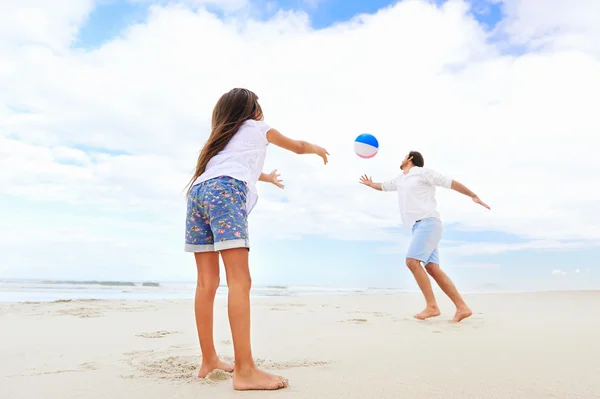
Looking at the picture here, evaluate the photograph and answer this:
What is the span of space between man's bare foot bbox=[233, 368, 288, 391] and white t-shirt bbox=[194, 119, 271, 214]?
877 millimetres

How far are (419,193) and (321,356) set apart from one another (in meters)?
2.95

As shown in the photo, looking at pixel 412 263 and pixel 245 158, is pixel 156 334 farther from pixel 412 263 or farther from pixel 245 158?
pixel 412 263

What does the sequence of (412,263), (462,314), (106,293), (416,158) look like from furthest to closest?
(106,293) → (416,158) → (412,263) → (462,314)

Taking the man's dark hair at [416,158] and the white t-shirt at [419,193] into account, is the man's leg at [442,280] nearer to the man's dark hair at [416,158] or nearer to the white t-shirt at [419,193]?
the white t-shirt at [419,193]

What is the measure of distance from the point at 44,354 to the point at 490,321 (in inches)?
169

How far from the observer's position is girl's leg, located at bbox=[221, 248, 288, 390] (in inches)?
90.2

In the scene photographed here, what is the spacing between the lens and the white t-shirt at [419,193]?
5512 millimetres

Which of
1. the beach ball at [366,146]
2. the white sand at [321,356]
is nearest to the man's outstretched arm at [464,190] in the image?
the beach ball at [366,146]

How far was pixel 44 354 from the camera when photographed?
10.9ft

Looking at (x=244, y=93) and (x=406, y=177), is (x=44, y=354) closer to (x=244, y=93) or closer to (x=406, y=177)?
(x=244, y=93)

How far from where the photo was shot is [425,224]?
5.43 metres

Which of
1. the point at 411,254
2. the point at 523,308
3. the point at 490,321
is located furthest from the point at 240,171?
the point at 523,308

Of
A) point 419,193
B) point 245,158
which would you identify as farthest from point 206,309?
point 419,193

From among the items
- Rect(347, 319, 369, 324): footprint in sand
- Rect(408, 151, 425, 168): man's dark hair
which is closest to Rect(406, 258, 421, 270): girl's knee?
Rect(347, 319, 369, 324): footprint in sand
